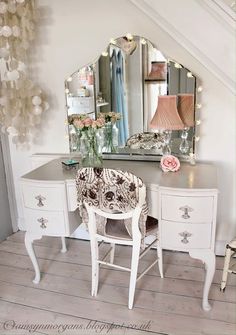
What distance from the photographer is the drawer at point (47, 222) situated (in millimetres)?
2131

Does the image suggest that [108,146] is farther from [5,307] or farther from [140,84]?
[5,307]

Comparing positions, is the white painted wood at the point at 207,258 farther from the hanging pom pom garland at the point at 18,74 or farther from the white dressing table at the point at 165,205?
the hanging pom pom garland at the point at 18,74

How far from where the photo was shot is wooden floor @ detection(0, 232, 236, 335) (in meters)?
1.91

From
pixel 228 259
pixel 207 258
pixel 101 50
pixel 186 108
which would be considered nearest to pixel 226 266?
pixel 228 259

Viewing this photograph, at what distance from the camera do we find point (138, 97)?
7.84 ft

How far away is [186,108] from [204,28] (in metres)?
0.64

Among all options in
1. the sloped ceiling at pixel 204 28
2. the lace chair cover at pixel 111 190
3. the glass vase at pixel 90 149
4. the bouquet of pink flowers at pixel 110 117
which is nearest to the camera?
the sloped ceiling at pixel 204 28

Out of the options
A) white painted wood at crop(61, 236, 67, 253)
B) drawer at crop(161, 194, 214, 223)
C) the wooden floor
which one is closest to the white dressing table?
drawer at crop(161, 194, 214, 223)

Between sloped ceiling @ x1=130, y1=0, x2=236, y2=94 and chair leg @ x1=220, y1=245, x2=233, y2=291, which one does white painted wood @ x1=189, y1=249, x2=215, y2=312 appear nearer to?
chair leg @ x1=220, y1=245, x2=233, y2=291

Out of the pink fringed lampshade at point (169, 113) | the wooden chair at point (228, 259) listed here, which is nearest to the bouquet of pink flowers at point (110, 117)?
the pink fringed lampshade at point (169, 113)

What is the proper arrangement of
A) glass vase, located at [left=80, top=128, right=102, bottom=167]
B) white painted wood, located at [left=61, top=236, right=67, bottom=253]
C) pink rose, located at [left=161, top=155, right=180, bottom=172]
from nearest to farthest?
pink rose, located at [left=161, top=155, right=180, bottom=172] → glass vase, located at [left=80, top=128, right=102, bottom=167] → white painted wood, located at [left=61, top=236, right=67, bottom=253]

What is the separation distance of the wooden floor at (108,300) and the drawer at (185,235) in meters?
0.42

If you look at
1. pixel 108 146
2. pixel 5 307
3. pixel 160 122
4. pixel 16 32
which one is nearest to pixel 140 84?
pixel 160 122

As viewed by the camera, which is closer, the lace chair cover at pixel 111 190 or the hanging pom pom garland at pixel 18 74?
the lace chair cover at pixel 111 190
